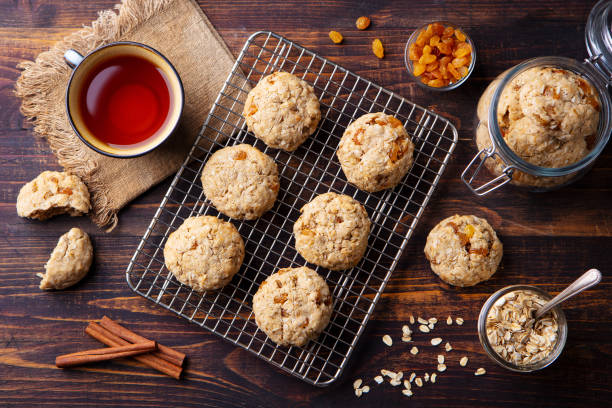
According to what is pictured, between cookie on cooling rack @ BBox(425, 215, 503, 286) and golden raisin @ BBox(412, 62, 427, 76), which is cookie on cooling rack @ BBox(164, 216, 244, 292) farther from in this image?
golden raisin @ BBox(412, 62, 427, 76)

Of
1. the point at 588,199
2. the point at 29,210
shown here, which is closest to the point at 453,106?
the point at 588,199

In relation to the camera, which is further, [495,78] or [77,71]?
[495,78]

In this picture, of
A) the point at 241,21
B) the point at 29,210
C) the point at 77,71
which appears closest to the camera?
the point at 77,71

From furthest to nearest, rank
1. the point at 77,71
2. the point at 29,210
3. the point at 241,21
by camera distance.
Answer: the point at 241,21, the point at 29,210, the point at 77,71

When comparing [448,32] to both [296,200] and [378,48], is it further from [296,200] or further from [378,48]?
[296,200]

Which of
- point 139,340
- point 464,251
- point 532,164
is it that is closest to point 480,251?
point 464,251

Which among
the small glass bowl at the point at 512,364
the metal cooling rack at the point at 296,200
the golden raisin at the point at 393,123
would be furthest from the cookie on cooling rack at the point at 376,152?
the small glass bowl at the point at 512,364

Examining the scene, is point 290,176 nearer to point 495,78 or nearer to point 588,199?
point 495,78
